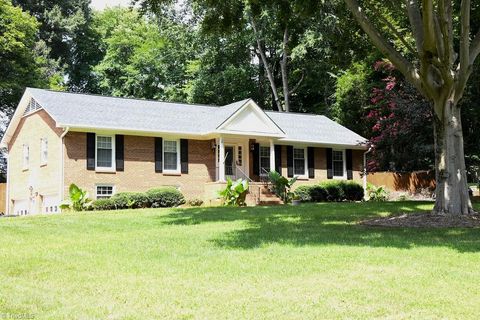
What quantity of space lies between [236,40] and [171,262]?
111ft

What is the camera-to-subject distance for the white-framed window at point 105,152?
24.5 meters

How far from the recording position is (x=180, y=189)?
1034 inches

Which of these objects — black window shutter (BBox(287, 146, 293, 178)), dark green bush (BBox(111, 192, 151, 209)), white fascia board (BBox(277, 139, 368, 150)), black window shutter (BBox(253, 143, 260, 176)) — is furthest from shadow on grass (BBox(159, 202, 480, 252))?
black window shutter (BBox(287, 146, 293, 178))

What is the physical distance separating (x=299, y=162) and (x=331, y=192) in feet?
8.16

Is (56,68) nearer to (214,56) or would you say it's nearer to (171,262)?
(214,56)

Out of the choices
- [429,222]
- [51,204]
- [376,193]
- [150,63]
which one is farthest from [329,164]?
[150,63]

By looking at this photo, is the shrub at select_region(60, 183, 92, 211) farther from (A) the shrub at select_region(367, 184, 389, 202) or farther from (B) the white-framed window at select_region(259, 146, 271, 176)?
(A) the shrub at select_region(367, 184, 389, 202)

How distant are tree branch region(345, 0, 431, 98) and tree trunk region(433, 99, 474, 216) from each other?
82 cm

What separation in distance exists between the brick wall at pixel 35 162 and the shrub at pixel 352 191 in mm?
14095

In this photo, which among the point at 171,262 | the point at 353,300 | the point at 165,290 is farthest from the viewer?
the point at 171,262

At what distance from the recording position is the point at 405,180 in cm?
3105

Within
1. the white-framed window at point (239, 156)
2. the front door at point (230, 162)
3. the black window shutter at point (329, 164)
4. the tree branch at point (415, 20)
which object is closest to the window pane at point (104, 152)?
the front door at point (230, 162)

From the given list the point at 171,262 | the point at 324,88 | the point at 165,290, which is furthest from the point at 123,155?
the point at 324,88

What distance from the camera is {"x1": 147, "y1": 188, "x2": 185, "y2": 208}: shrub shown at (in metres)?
24.0
